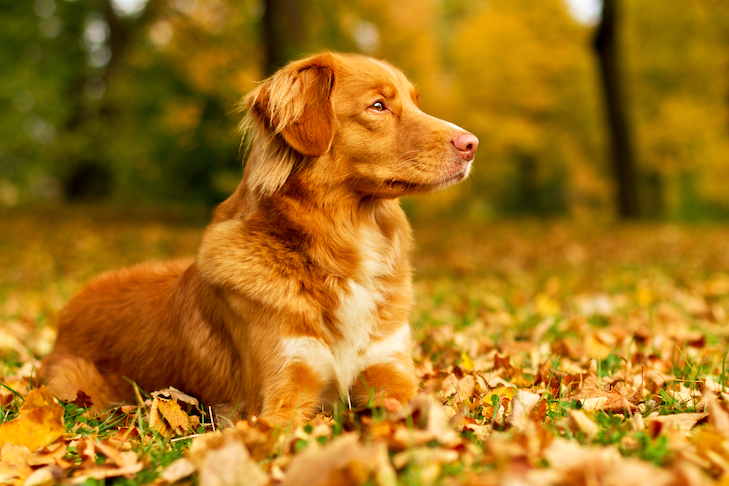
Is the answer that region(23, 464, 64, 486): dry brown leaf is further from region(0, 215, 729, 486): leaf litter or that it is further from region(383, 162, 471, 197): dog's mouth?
region(383, 162, 471, 197): dog's mouth

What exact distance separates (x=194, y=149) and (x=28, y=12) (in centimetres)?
647

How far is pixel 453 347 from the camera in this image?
4.09 meters

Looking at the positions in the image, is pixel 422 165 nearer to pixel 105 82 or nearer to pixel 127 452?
pixel 127 452

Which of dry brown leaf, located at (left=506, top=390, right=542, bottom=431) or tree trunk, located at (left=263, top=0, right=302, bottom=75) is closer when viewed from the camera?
dry brown leaf, located at (left=506, top=390, right=542, bottom=431)

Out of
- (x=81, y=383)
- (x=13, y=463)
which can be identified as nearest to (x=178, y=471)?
(x=13, y=463)

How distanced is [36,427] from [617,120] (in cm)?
1553

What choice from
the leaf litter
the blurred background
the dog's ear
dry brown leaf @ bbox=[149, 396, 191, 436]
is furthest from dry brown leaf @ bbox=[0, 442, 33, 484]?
the blurred background

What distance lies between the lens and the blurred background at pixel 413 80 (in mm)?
14820

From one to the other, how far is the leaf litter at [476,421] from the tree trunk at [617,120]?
10349mm

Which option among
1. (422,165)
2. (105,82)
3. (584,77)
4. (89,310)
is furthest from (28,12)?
(584,77)

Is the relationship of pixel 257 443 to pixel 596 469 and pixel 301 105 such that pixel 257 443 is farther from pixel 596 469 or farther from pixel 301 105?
pixel 301 105

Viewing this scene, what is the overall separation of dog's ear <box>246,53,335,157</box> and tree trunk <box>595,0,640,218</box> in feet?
46.5

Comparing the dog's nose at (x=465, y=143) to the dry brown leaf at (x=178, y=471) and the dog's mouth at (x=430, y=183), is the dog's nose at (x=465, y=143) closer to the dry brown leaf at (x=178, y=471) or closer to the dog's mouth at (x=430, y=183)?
the dog's mouth at (x=430, y=183)

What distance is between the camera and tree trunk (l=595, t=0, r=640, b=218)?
15.4 metres
